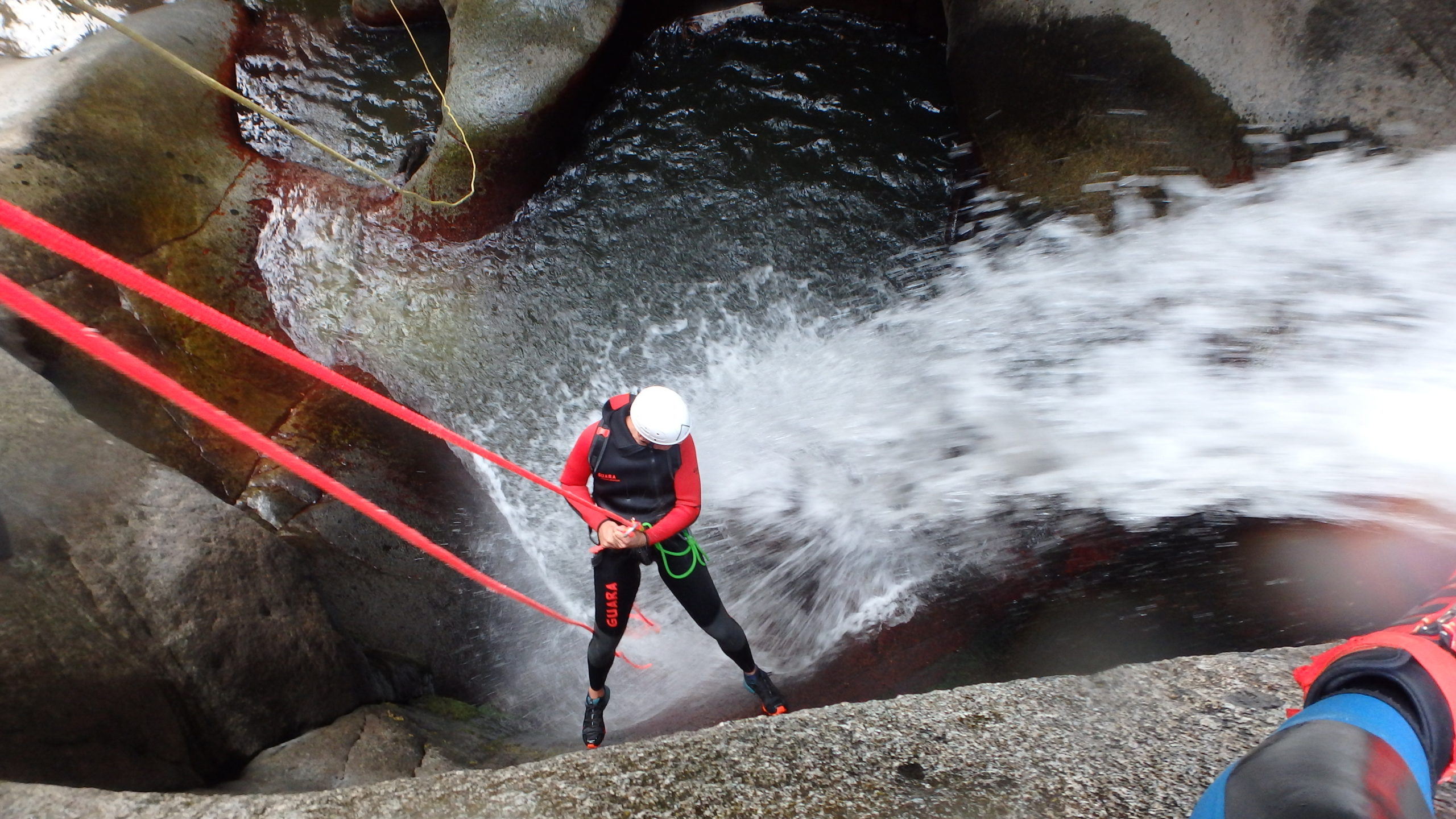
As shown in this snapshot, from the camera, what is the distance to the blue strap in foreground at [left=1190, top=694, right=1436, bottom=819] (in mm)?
1417

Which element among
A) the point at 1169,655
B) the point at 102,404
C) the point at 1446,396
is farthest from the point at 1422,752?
the point at 102,404

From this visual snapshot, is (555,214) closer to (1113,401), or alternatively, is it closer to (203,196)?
(203,196)

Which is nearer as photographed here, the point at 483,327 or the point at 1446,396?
the point at 1446,396

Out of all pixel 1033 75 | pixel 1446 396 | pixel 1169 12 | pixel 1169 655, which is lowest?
pixel 1169 655

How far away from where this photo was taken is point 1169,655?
9.40 feet

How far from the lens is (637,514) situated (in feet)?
9.38

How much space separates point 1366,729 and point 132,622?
3524 mm

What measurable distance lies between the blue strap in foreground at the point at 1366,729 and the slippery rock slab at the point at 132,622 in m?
3.05

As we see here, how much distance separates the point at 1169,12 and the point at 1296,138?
0.97 meters

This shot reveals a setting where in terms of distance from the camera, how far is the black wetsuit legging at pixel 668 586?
9.60 ft

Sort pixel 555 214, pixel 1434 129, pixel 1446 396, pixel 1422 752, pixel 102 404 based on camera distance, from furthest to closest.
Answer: pixel 555 214
pixel 102 404
pixel 1434 129
pixel 1446 396
pixel 1422 752

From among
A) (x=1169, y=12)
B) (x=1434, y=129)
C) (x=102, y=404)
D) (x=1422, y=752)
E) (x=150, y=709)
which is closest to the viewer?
(x=1422, y=752)

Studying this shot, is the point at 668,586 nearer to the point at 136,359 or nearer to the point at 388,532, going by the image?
the point at 388,532

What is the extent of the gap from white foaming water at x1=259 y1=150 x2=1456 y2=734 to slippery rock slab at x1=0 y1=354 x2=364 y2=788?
4.16 ft
